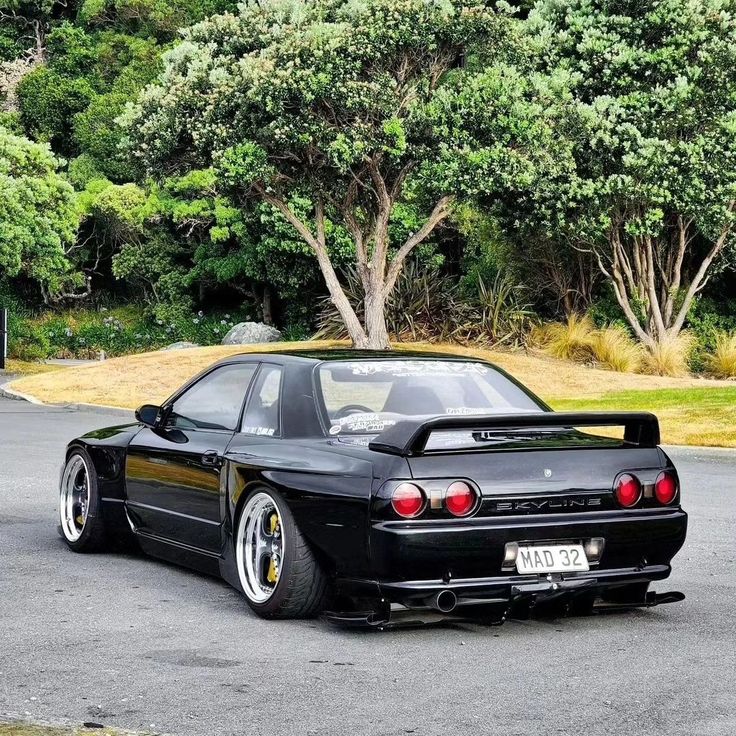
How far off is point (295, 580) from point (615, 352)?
2511 cm

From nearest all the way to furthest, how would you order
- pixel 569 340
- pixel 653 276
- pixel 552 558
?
pixel 552 558 → pixel 569 340 → pixel 653 276

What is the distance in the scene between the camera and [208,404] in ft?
26.7

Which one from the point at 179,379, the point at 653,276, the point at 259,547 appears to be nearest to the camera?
the point at 259,547

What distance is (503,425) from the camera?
6441 mm

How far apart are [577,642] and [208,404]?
2.83 m

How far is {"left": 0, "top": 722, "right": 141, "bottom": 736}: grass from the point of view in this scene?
4.69m

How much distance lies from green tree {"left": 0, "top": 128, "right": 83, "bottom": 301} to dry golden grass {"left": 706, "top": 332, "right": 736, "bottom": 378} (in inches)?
827

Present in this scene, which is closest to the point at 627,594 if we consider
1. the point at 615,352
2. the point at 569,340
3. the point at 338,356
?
the point at 338,356

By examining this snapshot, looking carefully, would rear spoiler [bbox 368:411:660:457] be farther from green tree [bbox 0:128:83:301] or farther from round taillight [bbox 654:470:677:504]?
green tree [bbox 0:128:83:301]

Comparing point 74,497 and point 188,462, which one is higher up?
point 188,462

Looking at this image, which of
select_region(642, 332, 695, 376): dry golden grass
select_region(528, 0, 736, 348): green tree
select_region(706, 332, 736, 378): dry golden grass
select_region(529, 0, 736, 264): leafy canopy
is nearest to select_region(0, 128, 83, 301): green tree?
select_region(528, 0, 736, 348): green tree

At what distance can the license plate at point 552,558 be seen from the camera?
6.26 meters

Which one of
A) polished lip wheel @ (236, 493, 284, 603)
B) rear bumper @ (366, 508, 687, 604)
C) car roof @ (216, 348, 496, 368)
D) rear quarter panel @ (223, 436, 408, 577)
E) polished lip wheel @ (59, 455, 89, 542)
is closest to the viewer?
rear bumper @ (366, 508, 687, 604)

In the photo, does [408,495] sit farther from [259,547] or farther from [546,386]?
[546,386]
